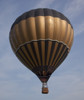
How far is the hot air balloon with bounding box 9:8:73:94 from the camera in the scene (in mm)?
23469

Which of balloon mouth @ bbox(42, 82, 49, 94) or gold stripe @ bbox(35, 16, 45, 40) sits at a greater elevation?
gold stripe @ bbox(35, 16, 45, 40)

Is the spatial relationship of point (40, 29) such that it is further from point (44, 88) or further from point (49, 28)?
point (44, 88)

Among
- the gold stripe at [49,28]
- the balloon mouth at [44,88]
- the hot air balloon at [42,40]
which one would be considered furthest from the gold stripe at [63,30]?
the balloon mouth at [44,88]

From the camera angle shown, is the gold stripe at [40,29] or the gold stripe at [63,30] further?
the gold stripe at [63,30]

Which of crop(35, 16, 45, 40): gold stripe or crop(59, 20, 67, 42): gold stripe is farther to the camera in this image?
crop(59, 20, 67, 42): gold stripe

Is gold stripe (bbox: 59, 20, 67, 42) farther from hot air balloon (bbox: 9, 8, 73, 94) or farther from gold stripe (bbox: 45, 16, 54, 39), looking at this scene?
gold stripe (bbox: 45, 16, 54, 39)

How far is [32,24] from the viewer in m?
23.6

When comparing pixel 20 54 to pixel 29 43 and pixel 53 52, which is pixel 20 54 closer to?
pixel 29 43

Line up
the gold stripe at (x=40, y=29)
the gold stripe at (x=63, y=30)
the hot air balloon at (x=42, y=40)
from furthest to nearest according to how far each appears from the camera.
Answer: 1. the gold stripe at (x=63, y=30)
2. the hot air balloon at (x=42, y=40)
3. the gold stripe at (x=40, y=29)

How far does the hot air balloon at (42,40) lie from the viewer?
2347 cm

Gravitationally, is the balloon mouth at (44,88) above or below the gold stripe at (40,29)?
below

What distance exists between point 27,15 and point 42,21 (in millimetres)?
2100

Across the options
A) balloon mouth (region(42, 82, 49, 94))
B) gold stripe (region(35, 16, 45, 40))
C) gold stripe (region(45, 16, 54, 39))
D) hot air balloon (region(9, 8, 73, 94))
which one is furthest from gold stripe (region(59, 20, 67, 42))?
balloon mouth (region(42, 82, 49, 94))

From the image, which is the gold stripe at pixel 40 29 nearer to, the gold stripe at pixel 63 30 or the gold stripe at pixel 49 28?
the gold stripe at pixel 49 28
